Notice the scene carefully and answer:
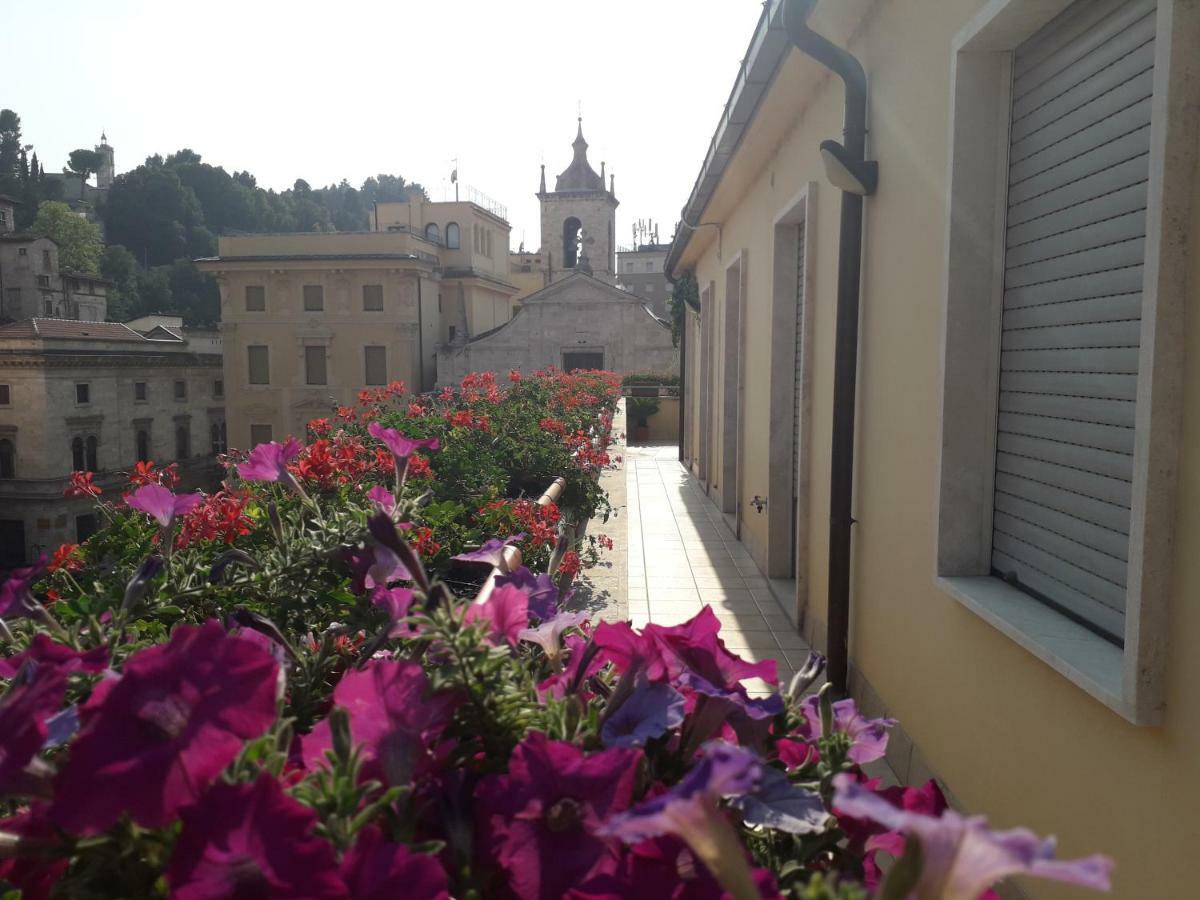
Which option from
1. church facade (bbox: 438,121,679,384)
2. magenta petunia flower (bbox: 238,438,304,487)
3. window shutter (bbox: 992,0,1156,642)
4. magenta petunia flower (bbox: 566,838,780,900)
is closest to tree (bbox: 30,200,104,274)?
church facade (bbox: 438,121,679,384)

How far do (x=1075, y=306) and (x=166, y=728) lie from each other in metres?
3.01

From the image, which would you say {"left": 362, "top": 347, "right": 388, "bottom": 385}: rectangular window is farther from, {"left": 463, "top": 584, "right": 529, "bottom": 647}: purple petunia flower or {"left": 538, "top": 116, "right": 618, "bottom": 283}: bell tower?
{"left": 463, "top": 584, "right": 529, "bottom": 647}: purple petunia flower

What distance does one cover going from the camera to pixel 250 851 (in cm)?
72

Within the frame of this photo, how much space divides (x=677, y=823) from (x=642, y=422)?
24.7 m

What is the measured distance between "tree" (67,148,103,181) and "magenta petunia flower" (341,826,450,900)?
112654 mm

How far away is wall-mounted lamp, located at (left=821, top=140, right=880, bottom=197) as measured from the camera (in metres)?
4.67

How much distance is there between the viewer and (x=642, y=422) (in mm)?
25375

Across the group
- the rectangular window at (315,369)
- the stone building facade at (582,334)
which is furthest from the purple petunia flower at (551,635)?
the rectangular window at (315,369)

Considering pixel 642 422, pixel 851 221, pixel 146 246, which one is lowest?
pixel 642 422

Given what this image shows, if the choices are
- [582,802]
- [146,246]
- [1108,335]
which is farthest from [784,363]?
[146,246]

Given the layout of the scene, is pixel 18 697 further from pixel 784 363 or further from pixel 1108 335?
pixel 784 363

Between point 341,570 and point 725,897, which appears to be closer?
point 725,897

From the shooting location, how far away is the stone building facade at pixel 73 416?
3712cm

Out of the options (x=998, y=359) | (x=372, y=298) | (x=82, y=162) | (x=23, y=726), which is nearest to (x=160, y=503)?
(x=23, y=726)
